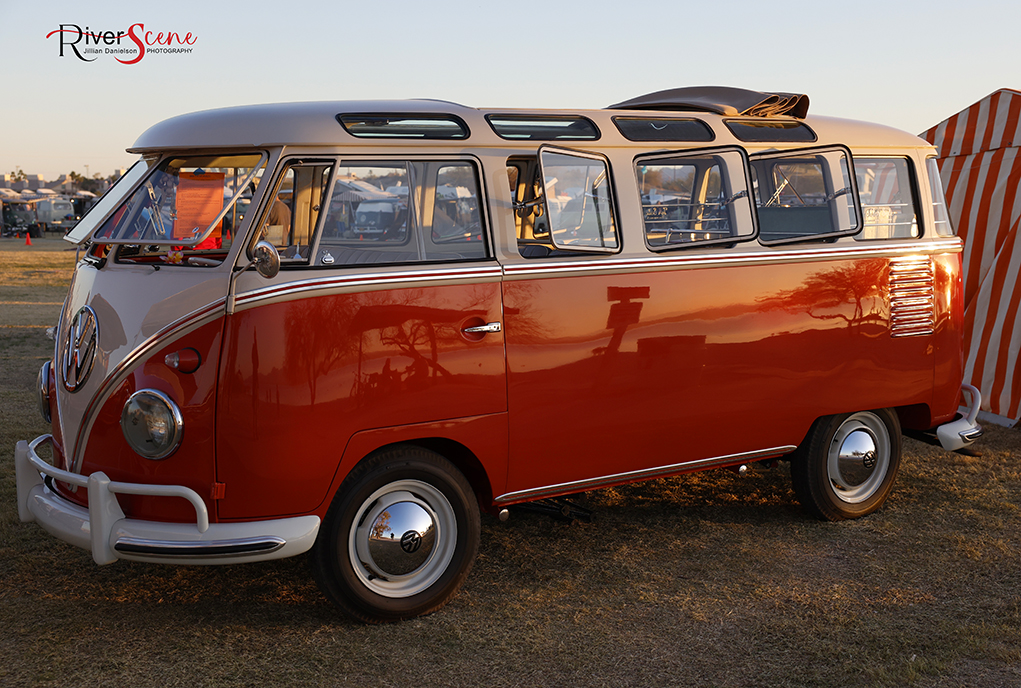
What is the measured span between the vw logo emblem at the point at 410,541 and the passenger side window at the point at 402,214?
1.30m

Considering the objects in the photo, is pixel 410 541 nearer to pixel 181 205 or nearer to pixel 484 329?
pixel 484 329

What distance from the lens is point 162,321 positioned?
154 inches

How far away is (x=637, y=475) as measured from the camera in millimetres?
4965

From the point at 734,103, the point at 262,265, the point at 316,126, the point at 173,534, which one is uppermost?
the point at 734,103

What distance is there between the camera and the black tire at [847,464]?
18.4 feet

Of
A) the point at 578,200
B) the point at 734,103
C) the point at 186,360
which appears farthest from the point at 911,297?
the point at 186,360

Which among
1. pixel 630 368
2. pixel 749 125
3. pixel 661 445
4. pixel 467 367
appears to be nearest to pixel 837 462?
pixel 661 445

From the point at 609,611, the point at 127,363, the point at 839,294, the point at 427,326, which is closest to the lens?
the point at 127,363

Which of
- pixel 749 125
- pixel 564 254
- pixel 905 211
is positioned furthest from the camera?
pixel 905 211

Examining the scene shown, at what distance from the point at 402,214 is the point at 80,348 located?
169 cm

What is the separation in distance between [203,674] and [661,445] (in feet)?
8.57

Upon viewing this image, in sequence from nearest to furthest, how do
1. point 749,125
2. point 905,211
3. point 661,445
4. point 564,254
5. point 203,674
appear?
point 203,674, point 564,254, point 661,445, point 749,125, point 905,211

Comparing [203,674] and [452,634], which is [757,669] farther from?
[203,674]

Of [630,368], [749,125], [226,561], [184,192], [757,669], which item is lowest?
[757,669]
